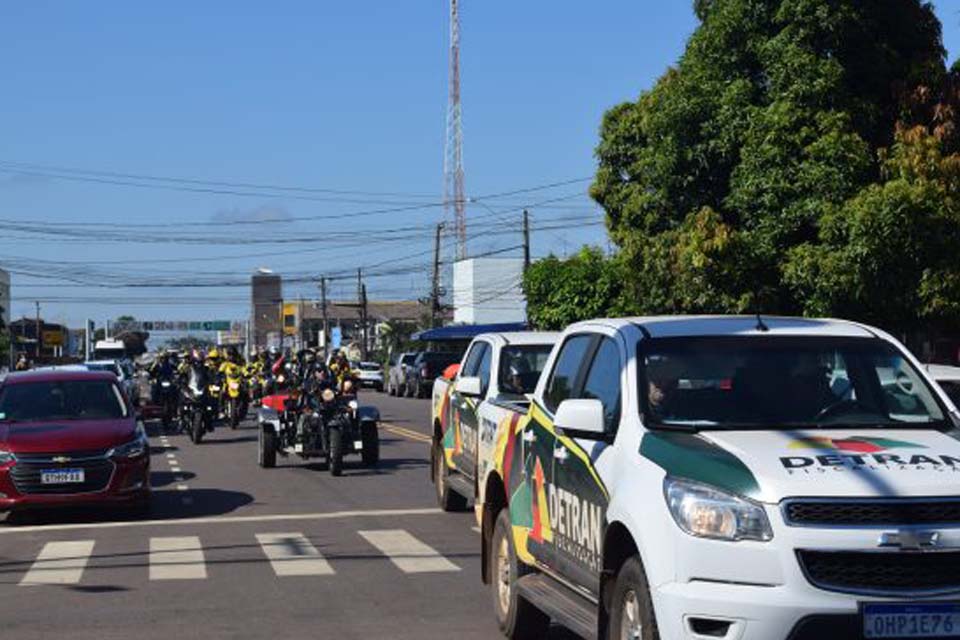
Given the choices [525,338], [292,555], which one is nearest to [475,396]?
[525,338]

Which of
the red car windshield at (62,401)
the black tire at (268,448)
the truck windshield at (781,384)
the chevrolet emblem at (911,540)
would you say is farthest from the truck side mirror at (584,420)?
the black tire at (268,448)

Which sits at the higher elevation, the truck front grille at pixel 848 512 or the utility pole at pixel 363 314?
the utility pole at pixel 363 314

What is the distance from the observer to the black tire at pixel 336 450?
21.2 m

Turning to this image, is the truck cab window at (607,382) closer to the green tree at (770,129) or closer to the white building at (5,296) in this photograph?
the green tree at (770,129)

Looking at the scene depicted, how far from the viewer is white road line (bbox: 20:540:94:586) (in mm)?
12312

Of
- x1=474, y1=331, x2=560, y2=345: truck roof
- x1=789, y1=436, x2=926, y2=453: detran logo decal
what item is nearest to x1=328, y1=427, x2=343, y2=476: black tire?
x1=474, y1=331, x2=560, y2=345: truck roof

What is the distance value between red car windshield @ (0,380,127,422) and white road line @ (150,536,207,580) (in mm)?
3171

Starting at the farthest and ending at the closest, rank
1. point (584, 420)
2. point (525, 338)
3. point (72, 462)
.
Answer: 1. point (72, 462)
2. point (525, 338)
3. point (584, 420)

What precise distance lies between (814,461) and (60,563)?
27.9 feet

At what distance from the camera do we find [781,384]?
25.2ft

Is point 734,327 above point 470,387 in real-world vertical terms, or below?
above

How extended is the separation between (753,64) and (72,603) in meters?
17.1

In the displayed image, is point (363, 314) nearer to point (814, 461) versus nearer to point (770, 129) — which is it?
point (770, 129)

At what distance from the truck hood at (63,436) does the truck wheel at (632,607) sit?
10.2 metres
